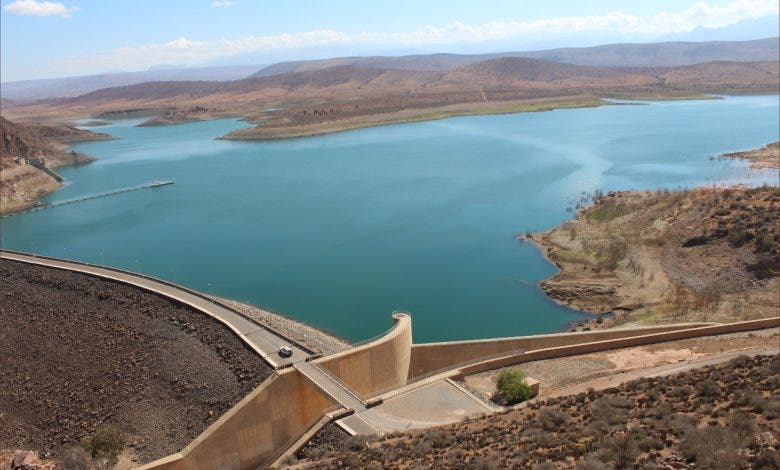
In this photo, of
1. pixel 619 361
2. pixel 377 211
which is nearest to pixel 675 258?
pixel 619 361

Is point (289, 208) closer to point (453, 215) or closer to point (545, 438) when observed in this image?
point (453, 215)

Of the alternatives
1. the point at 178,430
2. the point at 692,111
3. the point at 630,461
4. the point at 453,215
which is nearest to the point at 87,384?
the point at 178,430

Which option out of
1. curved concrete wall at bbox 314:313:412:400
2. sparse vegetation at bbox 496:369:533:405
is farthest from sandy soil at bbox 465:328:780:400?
curved concrete wall at bbox 314:313:412:400

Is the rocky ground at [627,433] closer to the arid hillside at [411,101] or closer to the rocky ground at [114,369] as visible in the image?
the rocky ground at [114,369]

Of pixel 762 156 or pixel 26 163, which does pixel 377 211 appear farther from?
pixel 26 163

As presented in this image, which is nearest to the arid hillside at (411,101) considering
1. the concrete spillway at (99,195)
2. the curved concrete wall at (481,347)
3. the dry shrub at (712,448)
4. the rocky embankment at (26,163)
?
the rocky embankment at (26,163)
